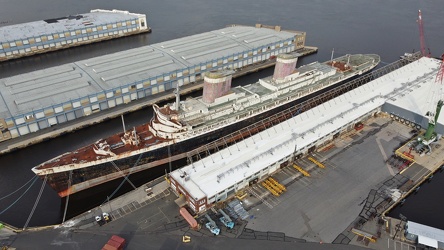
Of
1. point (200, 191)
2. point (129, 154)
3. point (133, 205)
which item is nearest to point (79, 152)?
point (129, 154)

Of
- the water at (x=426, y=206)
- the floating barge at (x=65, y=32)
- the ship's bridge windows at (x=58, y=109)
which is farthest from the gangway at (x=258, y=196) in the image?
the floating barge at (x=65, y=32)

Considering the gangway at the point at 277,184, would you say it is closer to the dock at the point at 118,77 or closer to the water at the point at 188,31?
the water at the point at 188,31

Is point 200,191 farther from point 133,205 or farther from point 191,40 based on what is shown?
point 191,40

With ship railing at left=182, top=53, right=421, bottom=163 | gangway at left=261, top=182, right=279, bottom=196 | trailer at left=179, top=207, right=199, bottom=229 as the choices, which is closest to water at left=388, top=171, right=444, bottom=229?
gangway at left=261, top=182, right=279, bottom=196

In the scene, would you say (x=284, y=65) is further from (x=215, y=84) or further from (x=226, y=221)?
(x=226, y=221)

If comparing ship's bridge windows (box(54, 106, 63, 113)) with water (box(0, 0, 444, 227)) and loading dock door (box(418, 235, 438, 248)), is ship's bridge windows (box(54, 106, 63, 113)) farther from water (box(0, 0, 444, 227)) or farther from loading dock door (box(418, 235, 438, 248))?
loading dock door (box(418, 235, 438, 248))

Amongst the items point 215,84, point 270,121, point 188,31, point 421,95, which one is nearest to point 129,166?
point 215,84

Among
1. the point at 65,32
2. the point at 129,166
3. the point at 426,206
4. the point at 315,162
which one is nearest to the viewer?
the point at 426,206
